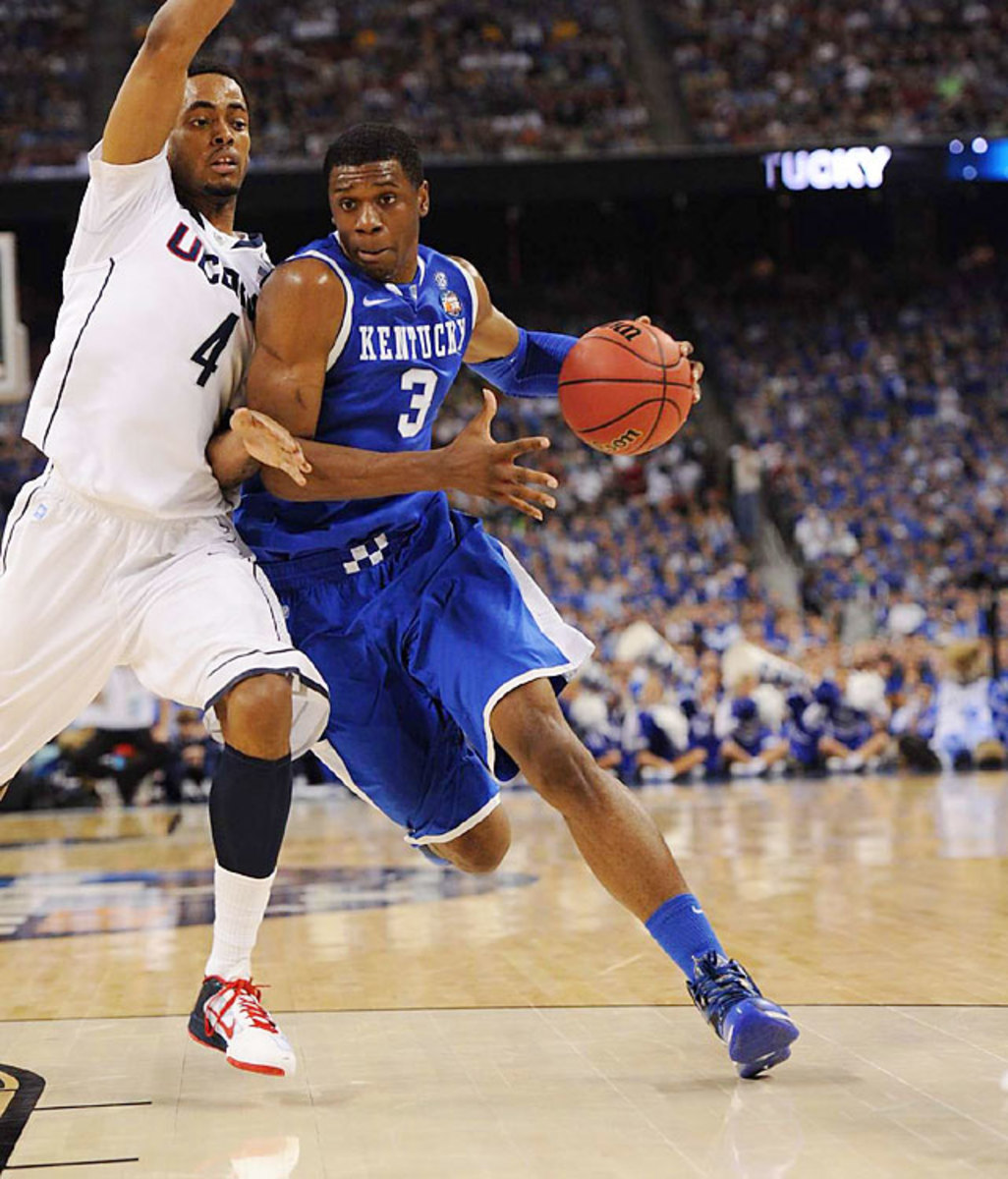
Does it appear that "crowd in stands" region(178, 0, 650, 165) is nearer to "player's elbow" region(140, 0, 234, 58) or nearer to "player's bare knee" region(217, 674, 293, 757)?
"player's elbow" region(140, 0, 234, 58)

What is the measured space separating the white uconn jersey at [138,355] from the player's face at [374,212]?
324mm

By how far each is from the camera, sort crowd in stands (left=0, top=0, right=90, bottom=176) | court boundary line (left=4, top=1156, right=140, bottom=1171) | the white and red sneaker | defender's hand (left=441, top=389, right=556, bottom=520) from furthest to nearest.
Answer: crowd in stands (left=0, top=0, right=90, bottom=176) < defender's hand (left=441, top=389, right=556, bottom=520) < the white and red sneaker < court boundary line (left=4, top=1156, right=140, bottom=1171)

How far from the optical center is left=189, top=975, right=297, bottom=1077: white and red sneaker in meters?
3.41

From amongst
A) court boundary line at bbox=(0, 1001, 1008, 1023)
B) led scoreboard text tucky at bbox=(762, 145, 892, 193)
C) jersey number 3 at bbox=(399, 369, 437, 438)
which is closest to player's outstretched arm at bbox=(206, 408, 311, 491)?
jersey number 3 at bbox=(399, 369, 437, 438)

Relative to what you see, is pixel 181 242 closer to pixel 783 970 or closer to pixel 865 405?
pixel 783 970

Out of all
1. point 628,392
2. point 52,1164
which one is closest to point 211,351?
point 628,392

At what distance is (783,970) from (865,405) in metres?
16.5

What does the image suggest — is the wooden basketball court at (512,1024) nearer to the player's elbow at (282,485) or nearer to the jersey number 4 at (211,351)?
the player's elbow at (282,485)

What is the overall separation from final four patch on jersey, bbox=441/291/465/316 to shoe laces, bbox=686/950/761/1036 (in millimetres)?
1667

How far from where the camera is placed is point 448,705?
12.6ft

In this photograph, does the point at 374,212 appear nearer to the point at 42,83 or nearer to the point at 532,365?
the point at 532,365

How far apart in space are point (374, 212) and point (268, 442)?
0.70 meters

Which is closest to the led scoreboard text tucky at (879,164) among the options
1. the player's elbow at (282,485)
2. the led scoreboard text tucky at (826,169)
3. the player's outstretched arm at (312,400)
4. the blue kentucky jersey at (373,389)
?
the led scoreboard text tucky at (826,169)

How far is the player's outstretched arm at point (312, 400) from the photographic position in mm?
3631
